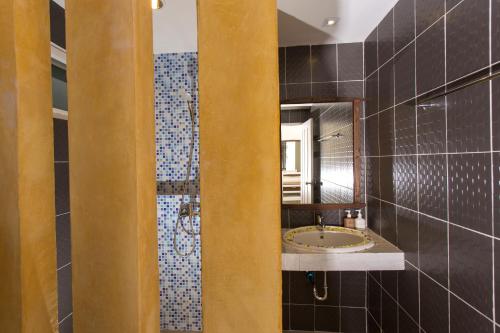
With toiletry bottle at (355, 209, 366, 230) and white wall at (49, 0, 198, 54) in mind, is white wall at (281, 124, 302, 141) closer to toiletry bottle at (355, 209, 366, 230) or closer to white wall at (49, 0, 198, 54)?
toiletry bottle at (355, 209, 366, 230)

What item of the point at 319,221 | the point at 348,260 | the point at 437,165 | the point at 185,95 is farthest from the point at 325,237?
the point at 185,95

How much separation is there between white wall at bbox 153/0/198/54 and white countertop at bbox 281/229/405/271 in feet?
4.24

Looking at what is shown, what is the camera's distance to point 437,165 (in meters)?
1.25

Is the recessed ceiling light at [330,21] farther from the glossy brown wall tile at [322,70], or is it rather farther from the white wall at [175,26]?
the white wall at [175,26]

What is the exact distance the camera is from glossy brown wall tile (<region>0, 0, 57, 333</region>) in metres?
0.24

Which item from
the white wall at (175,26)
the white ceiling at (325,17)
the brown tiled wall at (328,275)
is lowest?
the brown tiled wall at (328,275)

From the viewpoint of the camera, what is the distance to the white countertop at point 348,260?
162cm

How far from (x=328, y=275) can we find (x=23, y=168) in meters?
2.23

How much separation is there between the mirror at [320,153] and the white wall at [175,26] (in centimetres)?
87

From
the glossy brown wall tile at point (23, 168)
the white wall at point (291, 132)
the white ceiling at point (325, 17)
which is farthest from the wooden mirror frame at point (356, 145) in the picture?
the glossy brown wall tile at point (23, 168)

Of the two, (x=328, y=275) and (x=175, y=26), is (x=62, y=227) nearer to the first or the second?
(x=175, y=26)

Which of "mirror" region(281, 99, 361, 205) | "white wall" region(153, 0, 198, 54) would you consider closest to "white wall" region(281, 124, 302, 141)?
"mirror" region(281, 99, 361, 205)

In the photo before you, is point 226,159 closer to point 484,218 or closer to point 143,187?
point 143,187

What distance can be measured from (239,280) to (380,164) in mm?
1901
